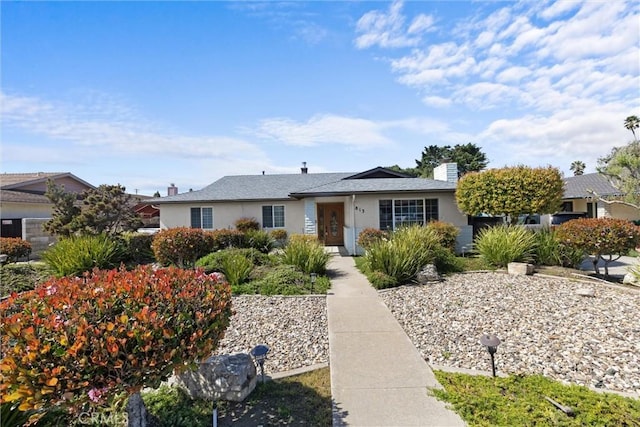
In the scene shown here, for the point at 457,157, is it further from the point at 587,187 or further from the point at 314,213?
the point at 314,213

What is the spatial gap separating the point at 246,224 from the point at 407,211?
9.14 m

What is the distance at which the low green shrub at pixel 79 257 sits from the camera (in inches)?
378

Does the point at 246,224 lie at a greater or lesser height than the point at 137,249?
greater

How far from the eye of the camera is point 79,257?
386 inches

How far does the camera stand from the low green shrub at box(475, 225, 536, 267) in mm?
9703

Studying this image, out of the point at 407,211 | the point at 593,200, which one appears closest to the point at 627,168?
the point at 593,200

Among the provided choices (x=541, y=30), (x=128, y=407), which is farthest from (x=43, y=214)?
(x=541, y=30)

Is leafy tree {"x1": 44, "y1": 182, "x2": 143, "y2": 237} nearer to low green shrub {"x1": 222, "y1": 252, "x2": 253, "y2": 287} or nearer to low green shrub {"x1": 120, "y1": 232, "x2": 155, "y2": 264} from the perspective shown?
low green shrub {"x1": 120, "y1": 232, "x2": 155, "y2": 264}

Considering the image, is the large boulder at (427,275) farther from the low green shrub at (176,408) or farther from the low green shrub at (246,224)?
the low green shrub at (246,224)

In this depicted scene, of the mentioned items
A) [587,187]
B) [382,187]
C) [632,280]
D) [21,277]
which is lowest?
[632,280]

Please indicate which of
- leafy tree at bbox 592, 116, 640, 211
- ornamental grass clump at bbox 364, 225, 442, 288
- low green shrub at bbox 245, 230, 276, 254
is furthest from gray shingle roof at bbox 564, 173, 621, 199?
low green shrub at bbox 245, 230, 276, 254

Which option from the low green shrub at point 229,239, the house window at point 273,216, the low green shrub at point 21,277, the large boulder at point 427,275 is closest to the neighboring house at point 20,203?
the low green shrub at point 21,277

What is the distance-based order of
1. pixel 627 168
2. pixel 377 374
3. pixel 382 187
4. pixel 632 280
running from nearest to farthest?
1. pixel 377 374
2. pixel 632 280
3. pixel 627 168
4. pixel 382 187

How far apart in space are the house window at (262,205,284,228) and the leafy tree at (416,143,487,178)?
90.6 feet
